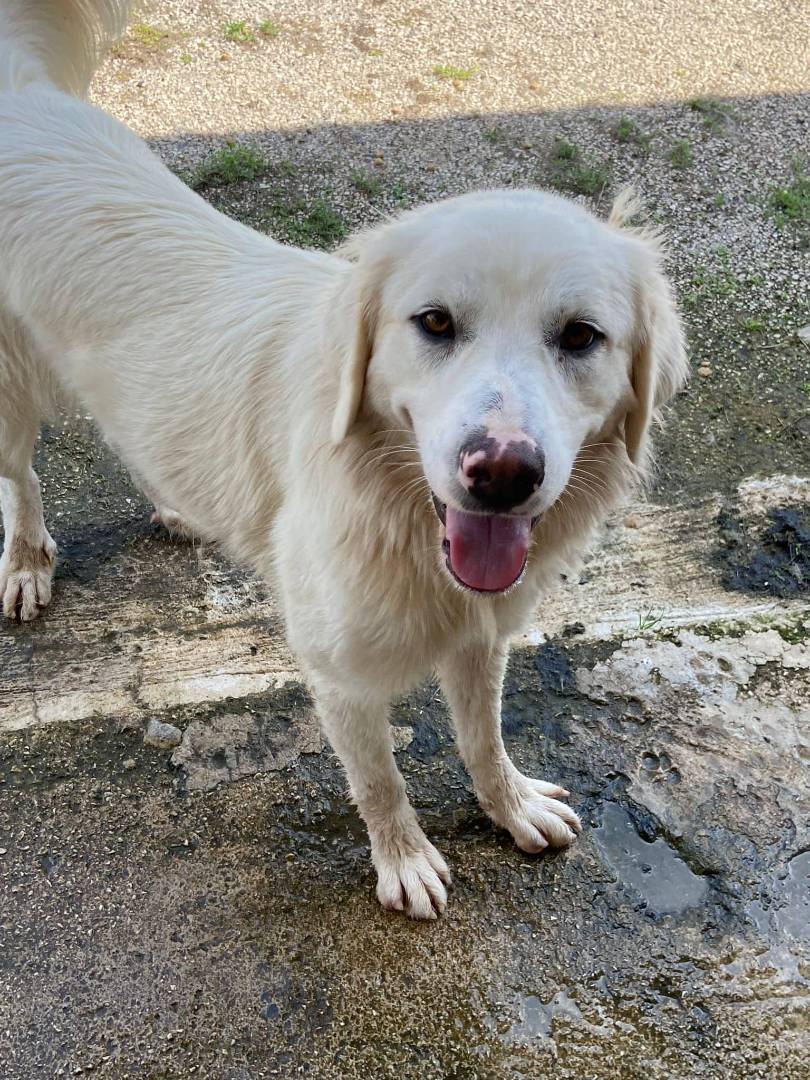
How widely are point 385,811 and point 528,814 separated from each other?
0.44 m

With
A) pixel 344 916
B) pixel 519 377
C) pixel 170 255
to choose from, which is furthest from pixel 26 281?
pixel 344 916

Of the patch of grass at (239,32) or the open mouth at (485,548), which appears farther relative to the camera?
the patch of grass at (239,32)

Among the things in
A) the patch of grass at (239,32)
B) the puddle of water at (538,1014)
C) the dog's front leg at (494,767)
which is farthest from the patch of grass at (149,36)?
the puddle of water at (538,1014)

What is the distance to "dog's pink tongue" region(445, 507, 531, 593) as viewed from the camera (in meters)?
1.79

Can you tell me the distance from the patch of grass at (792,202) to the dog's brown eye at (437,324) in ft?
11.7

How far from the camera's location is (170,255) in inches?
97.0

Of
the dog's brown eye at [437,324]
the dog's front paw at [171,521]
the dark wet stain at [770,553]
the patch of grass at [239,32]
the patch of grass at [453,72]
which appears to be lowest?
the dog's front paw at [171,521]

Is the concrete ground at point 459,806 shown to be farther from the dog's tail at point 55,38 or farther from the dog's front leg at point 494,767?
the dog's tail at point 55,38

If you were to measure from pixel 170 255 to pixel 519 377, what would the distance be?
1.29 metres

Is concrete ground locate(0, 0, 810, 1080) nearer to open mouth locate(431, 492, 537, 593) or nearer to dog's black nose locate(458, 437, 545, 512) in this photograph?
open mouth locate(431, 492, 537, 593)

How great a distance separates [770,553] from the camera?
3.26 m

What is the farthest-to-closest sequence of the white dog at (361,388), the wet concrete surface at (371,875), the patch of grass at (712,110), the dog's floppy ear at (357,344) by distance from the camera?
1. the patch of grass at (712,110)
2. the wet concrete surface at (371,875)
3. the dog's floppy ear at (357,344)
4. the white dog at (361,388)

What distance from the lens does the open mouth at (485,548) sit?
1792mm

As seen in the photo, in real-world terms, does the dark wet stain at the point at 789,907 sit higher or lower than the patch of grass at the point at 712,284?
lower
